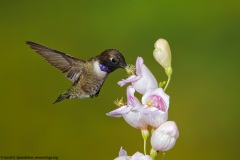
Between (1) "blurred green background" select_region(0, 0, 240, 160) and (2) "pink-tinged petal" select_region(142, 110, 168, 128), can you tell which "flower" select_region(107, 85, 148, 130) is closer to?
(2) "pink-tinged petal" select_region(142, 110, 168, 128)

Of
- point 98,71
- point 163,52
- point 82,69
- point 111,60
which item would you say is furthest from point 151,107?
point 82,69

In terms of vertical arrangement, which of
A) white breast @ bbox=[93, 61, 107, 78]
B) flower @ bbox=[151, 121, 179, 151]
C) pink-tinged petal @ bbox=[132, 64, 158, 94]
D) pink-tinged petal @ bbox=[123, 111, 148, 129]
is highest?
white breast @ bbox=[93, 61, 107, 78]

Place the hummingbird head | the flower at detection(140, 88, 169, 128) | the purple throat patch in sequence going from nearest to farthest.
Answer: the flower at detection(140, 88, 169, 128) < the hummingbird head < the purple throat patch

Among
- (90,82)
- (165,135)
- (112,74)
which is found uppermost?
(112,74)

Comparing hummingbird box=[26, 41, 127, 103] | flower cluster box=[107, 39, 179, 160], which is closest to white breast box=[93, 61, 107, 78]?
hummingbird box=[26, 41, 127, 103]

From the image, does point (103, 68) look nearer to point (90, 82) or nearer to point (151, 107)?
point (90, 82)

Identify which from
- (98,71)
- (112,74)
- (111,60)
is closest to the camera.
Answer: (111,60)
